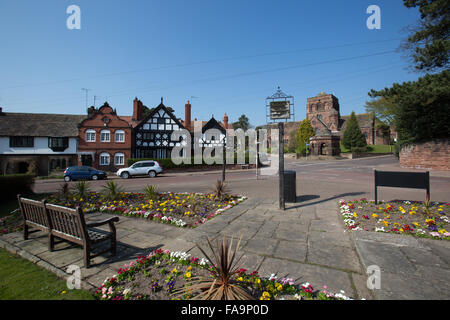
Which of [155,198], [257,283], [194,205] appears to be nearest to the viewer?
[257,283]

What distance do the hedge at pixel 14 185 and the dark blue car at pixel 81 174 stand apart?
10773 mm

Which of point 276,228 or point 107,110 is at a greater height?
point 107,110

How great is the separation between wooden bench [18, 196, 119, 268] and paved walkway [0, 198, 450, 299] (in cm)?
25

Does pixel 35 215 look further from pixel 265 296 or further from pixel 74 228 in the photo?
pixel 265 296

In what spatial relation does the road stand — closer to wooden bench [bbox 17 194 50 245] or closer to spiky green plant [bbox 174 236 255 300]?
wooden bench [bbox 17 194 50 245]

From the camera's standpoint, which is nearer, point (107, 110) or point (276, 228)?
point (276, 228)

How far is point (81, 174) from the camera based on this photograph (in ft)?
64.3

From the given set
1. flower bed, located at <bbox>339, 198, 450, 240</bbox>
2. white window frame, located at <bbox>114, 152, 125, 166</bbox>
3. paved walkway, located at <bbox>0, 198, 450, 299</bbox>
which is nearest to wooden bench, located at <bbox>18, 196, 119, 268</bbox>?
paved walkway, located at <bbox>0, 198, 450, 299</bbox>

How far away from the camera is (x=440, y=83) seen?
1430cm

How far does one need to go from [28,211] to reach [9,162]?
30.8 meters

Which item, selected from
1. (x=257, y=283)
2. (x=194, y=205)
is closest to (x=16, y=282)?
(x=257, y=283)

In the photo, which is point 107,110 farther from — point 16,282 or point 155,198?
point 16,282

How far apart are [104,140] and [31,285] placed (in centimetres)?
2897

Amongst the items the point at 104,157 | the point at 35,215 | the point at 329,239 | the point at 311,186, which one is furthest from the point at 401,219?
the point at 104,157
